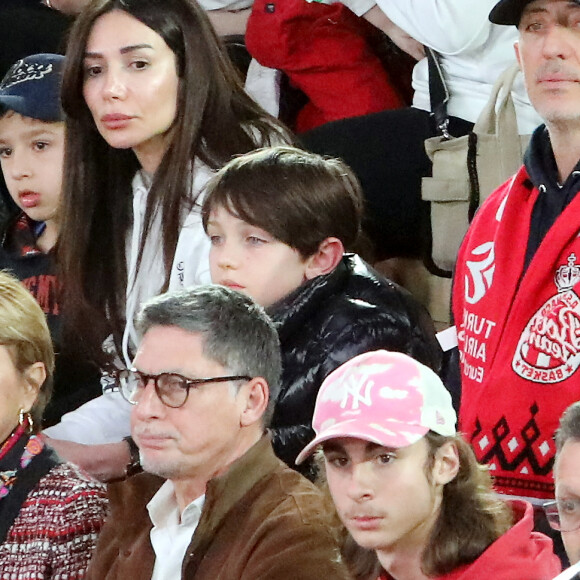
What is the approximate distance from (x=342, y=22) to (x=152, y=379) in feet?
5.16

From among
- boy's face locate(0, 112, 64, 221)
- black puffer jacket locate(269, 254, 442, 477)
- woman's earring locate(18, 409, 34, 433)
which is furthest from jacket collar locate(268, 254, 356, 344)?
boy's face locate(0, 112, 64, 221)

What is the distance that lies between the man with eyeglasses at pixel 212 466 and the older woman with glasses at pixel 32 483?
0.15m

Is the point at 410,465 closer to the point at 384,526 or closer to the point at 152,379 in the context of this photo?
the point at 384,526

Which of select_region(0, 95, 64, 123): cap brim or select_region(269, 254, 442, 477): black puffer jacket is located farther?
select_region(0, 95, 64, 123): cap brim

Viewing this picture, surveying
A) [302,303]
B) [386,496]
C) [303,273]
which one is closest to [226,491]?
[386,496]

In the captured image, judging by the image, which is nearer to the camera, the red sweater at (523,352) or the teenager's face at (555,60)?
the red sweater at (523,352)

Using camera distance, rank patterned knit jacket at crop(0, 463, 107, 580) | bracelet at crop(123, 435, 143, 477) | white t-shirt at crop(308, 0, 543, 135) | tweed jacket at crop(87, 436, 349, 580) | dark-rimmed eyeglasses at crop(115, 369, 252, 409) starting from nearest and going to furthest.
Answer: tweed jacket at crop(87, 436, 349, 580), dark-rimmed eyeglasses at crop(115, 369, 252, 409), patterned knit jacket at crop(0, 463, 107, 580), bracelet at crop(123, 435, 143, 477), white t-shirt at crop(308, 0, 543, 135)

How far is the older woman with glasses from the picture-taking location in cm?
252

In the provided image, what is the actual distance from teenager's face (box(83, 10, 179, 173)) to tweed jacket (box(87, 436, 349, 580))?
1168 millimetres

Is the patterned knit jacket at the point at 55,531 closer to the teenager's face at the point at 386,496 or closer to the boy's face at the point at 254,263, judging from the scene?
the boy's face at the point at 254,263

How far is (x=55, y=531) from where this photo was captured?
2516mm

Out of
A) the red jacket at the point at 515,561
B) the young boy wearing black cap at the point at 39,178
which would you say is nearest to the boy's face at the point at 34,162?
the young boy wearing black cap at the point at 39,178

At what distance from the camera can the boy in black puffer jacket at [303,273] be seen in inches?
105

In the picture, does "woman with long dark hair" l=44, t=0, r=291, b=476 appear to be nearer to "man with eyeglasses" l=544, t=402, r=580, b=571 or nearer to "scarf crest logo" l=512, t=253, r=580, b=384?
"scarf crest logo" l=512, t=253, r=580, b=384
